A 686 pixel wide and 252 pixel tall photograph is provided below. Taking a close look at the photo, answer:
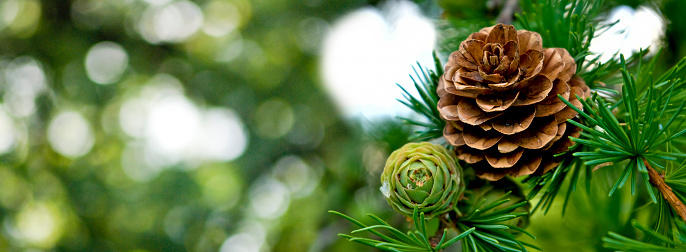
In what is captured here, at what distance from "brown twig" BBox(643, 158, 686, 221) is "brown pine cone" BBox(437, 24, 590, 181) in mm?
48

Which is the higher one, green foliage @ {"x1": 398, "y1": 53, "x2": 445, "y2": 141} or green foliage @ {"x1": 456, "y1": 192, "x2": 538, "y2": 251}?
green foliage @ {"x1": 398, "y1": 53, "x2": 445, "y2": 141}

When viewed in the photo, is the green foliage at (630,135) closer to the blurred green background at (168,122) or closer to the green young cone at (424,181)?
the green young cone at (424,181)

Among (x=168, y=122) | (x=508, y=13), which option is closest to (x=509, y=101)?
(x=508, y=13)

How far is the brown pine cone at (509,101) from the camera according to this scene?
24cm

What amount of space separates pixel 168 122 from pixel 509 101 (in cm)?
157

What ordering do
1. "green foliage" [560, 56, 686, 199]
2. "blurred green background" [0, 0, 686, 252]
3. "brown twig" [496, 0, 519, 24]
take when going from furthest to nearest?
"blurred green background" [0, 0, 686, 252] → "brown twig" [496, 0, 519, 24] → "green foliage" [560, 56, 686, 199]

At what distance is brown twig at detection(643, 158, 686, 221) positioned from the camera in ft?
0.70

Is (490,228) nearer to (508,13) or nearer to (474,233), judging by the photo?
(474,233)

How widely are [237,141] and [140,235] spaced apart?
1.60ft

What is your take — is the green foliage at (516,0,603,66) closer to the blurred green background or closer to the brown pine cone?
the brown pine cone

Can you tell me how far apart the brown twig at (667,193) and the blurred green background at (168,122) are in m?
0.54

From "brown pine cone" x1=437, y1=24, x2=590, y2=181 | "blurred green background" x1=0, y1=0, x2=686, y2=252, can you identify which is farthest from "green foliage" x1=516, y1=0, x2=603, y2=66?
"blurred green background" x1=0, y1=0, x2=686, y2=252

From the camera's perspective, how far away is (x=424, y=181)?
24cm

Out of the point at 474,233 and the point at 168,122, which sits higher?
the point at 168,122
